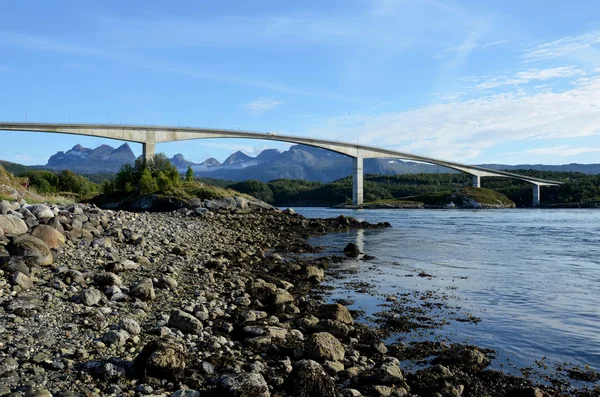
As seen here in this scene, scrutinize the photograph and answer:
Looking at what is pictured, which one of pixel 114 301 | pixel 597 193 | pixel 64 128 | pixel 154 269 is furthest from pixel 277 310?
pixel 597 193

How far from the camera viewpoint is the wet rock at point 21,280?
7826mm

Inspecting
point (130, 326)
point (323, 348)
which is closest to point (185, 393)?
point (130, 326)

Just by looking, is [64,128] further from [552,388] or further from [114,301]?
[552,388]

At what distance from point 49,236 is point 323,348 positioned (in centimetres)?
840

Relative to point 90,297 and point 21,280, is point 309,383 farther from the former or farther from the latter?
point 21,280

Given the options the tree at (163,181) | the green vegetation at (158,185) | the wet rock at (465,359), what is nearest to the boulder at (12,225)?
the wet rock at (465,359)

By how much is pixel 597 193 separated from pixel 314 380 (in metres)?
161

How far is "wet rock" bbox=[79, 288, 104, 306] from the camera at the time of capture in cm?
752

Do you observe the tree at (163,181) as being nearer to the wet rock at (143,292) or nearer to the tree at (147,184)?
the tree at (147,184)

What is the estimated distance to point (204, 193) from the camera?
5578cm

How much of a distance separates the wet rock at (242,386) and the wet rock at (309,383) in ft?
1.29

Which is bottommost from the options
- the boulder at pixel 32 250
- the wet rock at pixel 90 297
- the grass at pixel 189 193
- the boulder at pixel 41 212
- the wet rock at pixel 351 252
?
the wet rock at pixel 351 252

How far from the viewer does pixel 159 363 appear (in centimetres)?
522

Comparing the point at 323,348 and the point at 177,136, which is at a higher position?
the point at 177,136
